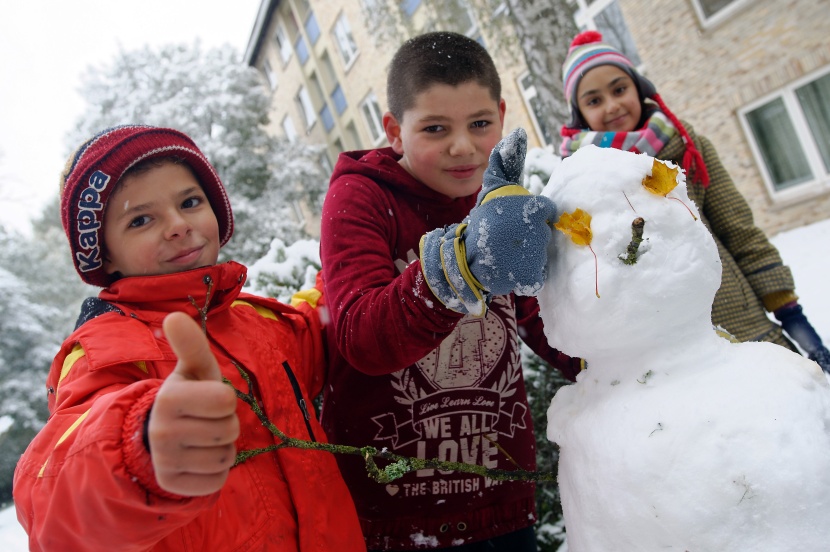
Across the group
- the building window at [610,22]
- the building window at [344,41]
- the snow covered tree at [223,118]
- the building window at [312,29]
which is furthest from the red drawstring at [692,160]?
the building window at [312,29]

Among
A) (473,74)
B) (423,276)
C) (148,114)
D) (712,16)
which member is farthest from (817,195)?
(148,114)

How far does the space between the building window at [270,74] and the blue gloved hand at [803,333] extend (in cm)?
2271

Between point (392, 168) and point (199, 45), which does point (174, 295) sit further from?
point (199, 45)

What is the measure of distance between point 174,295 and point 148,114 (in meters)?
12.5

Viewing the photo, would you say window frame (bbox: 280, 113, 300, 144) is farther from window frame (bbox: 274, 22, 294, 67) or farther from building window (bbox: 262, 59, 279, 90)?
window frame (bbox: 274, 22, 294, 67)

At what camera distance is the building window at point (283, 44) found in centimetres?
2033

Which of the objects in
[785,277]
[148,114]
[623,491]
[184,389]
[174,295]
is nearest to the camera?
[184,389]

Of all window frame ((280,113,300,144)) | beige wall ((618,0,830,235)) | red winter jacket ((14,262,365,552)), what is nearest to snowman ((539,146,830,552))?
red winter jacket ((14,262,365,552))

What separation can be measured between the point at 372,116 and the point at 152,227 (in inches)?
644

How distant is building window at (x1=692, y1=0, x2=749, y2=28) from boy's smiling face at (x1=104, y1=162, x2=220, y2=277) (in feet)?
30.4

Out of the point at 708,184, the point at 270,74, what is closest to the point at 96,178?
the point at 708,184

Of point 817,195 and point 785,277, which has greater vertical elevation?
point 785,277

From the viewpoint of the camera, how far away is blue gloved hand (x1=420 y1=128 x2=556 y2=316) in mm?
1009

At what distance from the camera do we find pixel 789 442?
2.89ft
